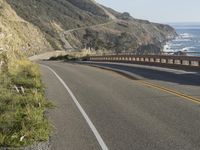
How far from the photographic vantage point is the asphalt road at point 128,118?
1012cm

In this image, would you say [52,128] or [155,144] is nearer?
[155,144]

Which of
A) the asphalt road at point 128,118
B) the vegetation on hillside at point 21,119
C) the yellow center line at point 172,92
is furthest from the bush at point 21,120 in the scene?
the yellow center line at point 172,92

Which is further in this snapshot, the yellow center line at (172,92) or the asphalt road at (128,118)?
the yellow center line at (172,92)

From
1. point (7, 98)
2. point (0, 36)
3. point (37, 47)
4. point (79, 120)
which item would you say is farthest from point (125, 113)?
point (37, 47)

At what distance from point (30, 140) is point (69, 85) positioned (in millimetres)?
12655

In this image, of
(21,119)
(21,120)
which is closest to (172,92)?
(21,119)

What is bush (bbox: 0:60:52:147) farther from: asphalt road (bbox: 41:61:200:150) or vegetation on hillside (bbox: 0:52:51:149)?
asphalt road (bbox: 41:61:200:150)

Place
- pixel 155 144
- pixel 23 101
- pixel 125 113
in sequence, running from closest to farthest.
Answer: pixel 155 144 < pixel 125 113 < pixel 23 101

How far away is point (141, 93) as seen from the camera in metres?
18.7

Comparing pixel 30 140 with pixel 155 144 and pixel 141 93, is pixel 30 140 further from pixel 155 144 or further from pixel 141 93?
pixel 141 93

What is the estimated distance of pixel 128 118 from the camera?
1303 cm

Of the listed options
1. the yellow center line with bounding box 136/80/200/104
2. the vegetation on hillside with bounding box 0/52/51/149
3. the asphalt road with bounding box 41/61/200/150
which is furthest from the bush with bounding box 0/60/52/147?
the yellow center line with bounding box 136/80/200/104

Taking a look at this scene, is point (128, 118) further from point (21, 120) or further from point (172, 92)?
point (172, 92)

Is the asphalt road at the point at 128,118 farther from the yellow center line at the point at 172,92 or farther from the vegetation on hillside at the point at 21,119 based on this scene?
the vegetation on hillside at the point at 21,119
